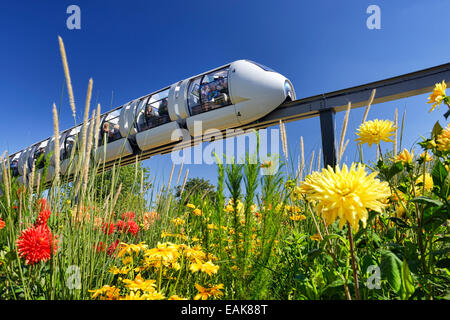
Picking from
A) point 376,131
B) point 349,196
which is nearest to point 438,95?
point 376,131

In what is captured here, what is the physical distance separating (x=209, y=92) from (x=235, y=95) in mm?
839

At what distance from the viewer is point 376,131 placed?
3.68 ft

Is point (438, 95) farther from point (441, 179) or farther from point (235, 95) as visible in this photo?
point (235, 95)

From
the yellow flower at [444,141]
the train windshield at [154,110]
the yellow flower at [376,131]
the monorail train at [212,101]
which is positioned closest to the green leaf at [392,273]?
the yellow flower at [444,141]

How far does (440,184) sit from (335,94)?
4.45 meters

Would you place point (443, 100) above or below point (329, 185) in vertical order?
above

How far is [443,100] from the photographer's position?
1076 mm

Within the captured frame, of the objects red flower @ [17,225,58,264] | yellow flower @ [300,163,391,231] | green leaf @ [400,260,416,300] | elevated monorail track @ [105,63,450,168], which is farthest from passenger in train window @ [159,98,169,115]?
green leaf @ [400,260,416,300]

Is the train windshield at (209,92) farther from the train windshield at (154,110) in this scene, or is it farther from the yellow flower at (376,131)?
the yellow flower at (376,131)

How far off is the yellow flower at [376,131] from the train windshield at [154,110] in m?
6.54

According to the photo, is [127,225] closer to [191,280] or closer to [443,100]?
[191,280]

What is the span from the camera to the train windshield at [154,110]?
24.1 feet
